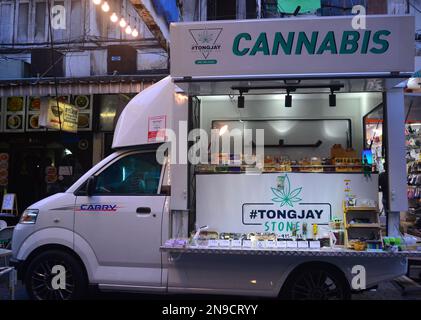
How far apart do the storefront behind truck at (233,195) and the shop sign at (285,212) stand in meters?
0.01

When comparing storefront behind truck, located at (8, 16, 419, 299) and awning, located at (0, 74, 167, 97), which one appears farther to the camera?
awning, located at (0, 74, 167, 97)

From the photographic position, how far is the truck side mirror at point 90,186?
569 cm

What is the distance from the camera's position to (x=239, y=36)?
5.12m

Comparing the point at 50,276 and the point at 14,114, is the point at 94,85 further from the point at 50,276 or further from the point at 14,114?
the point at 50,276

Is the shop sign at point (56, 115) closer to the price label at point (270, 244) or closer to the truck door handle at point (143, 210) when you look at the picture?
the truck door handle at point (143, 210)

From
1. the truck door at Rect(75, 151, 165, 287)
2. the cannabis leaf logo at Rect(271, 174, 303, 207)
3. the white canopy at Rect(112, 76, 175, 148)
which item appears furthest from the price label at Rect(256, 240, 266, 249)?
the white canopy at Rect(112, 76, 175, 148)

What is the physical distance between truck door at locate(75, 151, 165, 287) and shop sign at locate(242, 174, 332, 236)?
1174 millimetres

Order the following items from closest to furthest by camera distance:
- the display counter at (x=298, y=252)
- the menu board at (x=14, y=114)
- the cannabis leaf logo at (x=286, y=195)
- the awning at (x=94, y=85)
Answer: the display counter at (x=298, y=252), the cannabis leaf logo at (x=286, y=195), the awning at (x=94, y=85), the menu board at (x=14, y=114)

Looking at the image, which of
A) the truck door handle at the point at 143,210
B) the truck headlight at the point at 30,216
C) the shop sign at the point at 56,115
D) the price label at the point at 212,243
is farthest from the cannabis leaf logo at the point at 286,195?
the shop sign at the point at 56,115

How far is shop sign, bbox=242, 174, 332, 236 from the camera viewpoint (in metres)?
5.53

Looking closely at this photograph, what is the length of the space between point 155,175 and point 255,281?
1817 millimetres

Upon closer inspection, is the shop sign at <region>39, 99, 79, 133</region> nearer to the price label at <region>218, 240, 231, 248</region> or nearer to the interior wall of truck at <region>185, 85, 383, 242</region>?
the interior wall of truck at <region>185, 85, 383, 242</region>

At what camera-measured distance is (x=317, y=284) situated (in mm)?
5168
